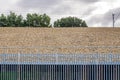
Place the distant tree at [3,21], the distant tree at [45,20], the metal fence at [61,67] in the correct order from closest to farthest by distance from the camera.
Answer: the metal fence at [61,67] → the distant tree at [3,21] → the distant tree at [45,20]

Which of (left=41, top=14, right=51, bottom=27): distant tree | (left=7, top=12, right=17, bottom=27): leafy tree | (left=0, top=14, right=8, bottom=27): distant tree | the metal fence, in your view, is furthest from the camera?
(left=41, top=14, right=51, bottom=27): distant tree

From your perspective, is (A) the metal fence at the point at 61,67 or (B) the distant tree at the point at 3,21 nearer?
(A) the metal fence at the point at 61,67

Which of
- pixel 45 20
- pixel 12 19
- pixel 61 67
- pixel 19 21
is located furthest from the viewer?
pixel 45 20

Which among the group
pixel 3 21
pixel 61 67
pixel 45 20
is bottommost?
pixel 61 67

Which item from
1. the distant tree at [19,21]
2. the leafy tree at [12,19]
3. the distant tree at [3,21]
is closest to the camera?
the distant tree at [3,21]

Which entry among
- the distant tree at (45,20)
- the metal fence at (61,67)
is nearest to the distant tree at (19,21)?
the distant tree at (45,20)

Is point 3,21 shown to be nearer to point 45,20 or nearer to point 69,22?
point 45,20

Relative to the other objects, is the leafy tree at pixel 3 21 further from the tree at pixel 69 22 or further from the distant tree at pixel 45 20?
the tree at pixel 69 22

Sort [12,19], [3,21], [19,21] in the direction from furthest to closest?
[19,21] < [12,19] < [3,21]

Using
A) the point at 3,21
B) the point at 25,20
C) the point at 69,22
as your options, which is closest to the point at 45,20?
the point at 25,20

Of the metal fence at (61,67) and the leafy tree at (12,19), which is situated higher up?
the leafy tree at (12,19)

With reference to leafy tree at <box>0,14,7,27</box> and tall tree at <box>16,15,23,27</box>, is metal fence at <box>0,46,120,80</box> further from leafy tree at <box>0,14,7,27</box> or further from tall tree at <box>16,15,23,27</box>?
tall tree at <box>16,15,23,27</box>

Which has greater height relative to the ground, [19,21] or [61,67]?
[19,21]

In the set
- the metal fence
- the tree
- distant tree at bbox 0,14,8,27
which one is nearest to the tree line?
distant tree at bbox 0,14,8,27
